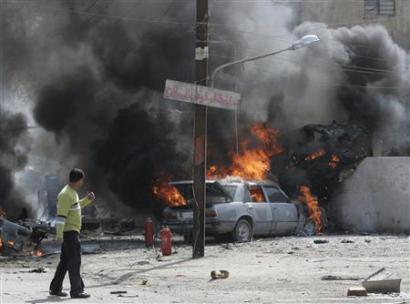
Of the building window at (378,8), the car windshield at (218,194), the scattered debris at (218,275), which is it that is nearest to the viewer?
the scattered debris at (218,275)

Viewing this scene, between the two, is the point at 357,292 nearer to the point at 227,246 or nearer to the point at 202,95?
the point at 202,95

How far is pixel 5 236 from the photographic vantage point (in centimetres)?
A: 1351

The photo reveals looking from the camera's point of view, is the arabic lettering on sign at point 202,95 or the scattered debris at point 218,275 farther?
the arabic lettering on sign at point 202,95

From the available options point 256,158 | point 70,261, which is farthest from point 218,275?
point 256,158

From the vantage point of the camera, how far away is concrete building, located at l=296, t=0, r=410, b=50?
127 ft

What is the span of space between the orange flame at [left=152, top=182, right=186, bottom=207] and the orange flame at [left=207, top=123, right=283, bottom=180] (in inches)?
56.0

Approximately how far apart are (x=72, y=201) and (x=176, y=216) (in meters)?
7.37

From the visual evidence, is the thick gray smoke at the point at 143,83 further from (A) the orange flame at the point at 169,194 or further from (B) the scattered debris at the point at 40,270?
(B) the scattered debris at the point at 40,270

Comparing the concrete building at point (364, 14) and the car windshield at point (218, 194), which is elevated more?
the concrete building at point (364, 14)

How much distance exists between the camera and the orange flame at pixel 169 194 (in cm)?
1638

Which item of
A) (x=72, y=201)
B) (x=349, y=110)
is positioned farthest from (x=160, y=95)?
(x=72, y=201)

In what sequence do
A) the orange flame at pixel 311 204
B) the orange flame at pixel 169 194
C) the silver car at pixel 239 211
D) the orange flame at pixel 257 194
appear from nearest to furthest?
1. the silver car at pixel 239 211
2. the orange flame at pixel 257 194
3. the orange flame at pixel 169 194
4. the orange flame at pixel 311 204

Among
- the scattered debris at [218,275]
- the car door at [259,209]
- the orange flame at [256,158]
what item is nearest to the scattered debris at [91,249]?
the car door at [259,209]

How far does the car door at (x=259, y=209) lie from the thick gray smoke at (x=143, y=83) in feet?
16.2
